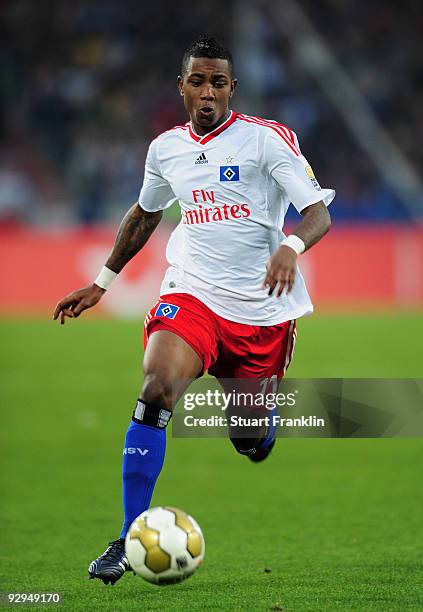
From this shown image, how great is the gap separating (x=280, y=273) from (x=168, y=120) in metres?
19.0

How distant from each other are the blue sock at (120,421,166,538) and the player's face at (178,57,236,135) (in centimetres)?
153

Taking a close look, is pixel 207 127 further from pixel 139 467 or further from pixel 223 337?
pixel 139 467

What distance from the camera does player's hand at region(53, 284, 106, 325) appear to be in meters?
5.62

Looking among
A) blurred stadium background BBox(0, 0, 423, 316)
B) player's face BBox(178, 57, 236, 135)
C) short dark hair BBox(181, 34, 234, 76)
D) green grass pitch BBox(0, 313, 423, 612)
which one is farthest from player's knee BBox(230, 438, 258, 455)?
blurred stadium background BBox(0, 0, 423, 316)

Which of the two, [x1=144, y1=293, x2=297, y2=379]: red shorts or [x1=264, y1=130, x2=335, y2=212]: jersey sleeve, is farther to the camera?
[x1=144, y1=293, x2=297, y2=379]: red shorts

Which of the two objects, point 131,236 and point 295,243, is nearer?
point 295,243

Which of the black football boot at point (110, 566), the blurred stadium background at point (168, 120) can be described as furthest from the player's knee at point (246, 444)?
the blurred stadium background at point (168, 120)

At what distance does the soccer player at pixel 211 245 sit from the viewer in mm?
5000

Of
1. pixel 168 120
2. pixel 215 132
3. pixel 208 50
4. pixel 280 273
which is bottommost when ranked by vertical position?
pixel 280 273

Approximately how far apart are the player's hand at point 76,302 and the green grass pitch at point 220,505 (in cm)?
125

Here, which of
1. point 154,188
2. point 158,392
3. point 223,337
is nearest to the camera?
point 158,392

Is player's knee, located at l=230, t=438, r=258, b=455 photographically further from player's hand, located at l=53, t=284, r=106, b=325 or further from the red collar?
the red collar

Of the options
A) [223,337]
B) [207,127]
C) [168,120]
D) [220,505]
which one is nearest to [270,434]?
[220,505]

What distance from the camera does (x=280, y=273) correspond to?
4516 millimetres
